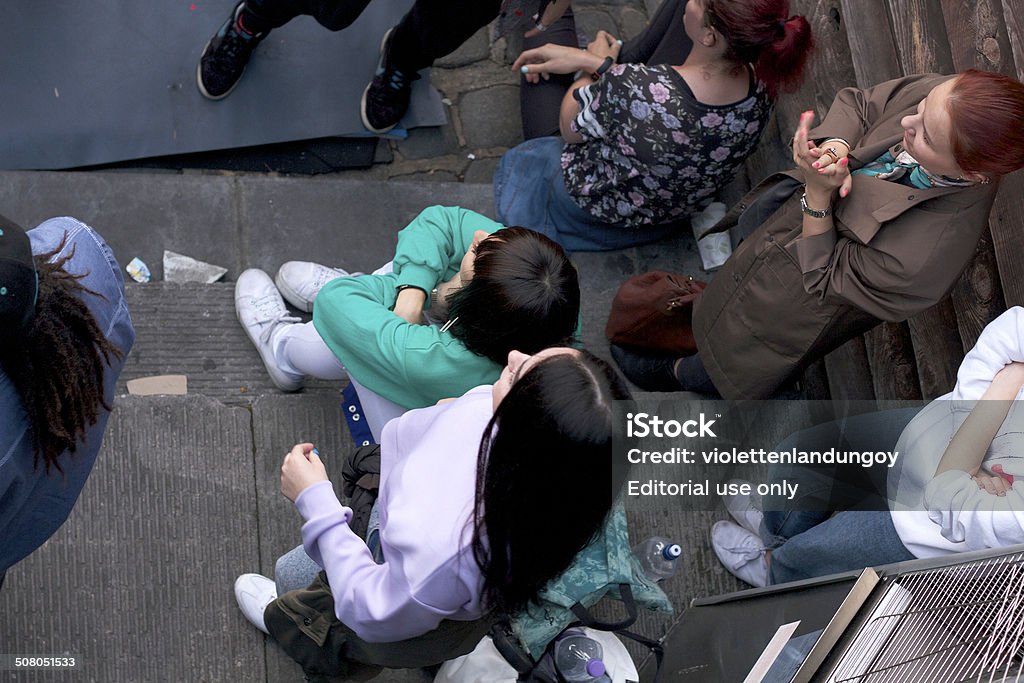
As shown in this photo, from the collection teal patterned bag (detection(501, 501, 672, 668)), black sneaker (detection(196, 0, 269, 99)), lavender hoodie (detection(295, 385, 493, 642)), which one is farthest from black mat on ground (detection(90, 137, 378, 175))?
teal patterned bag (detection(501, 501, 672, 668))

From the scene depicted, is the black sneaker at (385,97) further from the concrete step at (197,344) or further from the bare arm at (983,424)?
the bare arm at (983,424)

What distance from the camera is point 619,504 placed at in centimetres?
242

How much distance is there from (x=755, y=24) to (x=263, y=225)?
6.83 ft

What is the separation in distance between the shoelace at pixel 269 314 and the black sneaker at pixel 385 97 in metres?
1.26

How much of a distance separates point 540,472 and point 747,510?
1.64 meters

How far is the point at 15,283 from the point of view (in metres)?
1.53

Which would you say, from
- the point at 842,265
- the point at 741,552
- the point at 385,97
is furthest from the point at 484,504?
the point at 385,97

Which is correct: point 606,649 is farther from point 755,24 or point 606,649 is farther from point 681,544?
point 755,24

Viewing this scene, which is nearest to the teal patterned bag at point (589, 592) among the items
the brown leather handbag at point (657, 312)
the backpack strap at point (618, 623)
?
the backpack strap at point (618, 623)

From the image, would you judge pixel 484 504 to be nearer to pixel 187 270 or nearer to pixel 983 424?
pixel 983 424

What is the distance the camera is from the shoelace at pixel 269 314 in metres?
3.24

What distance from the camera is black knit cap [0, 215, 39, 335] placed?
1.52 metres

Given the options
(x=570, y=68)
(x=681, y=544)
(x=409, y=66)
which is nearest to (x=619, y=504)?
(x=681, y=544)

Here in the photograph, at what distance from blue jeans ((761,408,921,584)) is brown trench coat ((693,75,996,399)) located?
278mm
